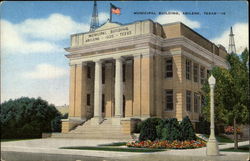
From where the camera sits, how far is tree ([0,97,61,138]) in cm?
3397

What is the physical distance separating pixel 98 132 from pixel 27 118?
341 inches

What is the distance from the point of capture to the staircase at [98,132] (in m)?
29.8

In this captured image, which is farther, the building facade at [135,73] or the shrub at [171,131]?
the building facade at [135,73]

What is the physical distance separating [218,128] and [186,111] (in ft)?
13.6

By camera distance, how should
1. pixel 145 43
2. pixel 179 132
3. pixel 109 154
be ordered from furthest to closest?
pixel 145 43
pixel 179 132
pixel 109 154

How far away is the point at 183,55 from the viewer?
33.1m

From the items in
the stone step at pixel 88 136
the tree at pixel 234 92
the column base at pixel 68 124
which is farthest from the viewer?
the column base at pixel 68 124

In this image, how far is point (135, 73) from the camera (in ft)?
107

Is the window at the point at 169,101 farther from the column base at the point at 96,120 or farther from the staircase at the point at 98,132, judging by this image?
the column base at the point at 96,120

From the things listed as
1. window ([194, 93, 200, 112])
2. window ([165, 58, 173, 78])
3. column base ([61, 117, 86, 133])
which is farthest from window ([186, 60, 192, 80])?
column base ([61, 117, 86, 133])

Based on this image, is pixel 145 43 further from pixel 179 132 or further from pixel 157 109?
pixel 179 132

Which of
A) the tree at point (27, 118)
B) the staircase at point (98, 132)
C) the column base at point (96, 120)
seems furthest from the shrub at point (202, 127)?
the tree at point (27, 118)

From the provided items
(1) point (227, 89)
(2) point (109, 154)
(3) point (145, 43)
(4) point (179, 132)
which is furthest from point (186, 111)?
(2) point (109, 154)

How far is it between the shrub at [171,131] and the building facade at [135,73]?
586 cm
